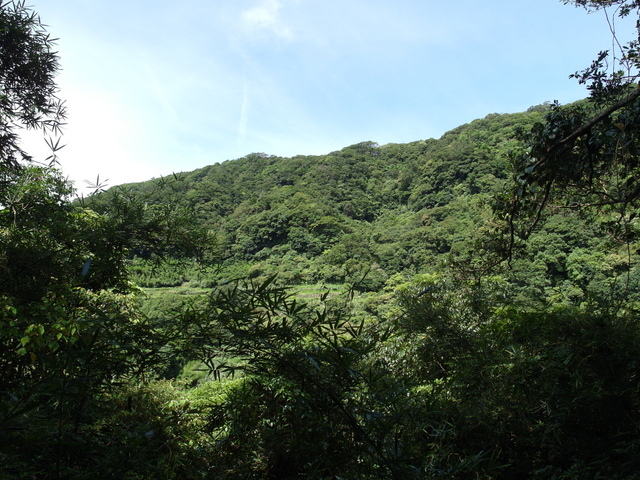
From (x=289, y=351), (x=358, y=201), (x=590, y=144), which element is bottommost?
(x=289, y=351)

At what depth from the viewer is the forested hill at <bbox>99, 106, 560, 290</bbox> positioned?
3088 centimetres

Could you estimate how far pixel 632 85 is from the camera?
261cm

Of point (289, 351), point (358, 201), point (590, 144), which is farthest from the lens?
point (358, 201)

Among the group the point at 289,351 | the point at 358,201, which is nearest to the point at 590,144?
the point at 289,351

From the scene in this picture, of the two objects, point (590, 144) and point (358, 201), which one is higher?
point (358, 201)

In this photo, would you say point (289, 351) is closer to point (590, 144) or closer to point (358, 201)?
point (590, 144)

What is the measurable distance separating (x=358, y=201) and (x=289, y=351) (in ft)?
182

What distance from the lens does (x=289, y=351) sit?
1.14 m

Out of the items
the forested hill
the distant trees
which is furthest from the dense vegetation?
the forested hill

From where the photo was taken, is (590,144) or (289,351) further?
(590,144)

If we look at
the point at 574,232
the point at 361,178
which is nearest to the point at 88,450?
the point at 574,232

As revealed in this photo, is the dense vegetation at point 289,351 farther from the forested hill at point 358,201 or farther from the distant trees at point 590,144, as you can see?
the forested hill at point 358,201

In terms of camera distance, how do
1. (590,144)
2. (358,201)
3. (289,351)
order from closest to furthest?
(289,351) → (590,144) → (358,201)

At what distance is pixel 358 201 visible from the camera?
2203 inches
